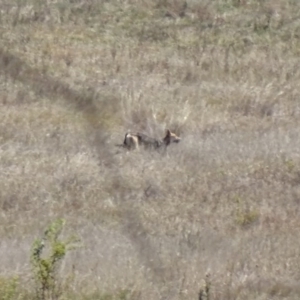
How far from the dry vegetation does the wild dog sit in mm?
154

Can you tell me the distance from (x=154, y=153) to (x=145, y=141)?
473 millimetres

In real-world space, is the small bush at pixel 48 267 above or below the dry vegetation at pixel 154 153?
above

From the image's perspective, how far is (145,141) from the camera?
36.0 ft

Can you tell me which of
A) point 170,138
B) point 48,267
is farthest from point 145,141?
point 48,267

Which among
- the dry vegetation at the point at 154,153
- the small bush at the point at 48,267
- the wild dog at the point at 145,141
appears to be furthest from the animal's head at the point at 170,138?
the small bush at the point at 48,267

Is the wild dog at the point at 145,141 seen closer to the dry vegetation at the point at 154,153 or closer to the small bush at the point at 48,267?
the dry vegetation at the point at 154,153

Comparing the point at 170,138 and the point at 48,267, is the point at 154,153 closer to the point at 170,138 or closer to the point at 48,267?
the point at 170,138

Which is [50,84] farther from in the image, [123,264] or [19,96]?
[19,96]

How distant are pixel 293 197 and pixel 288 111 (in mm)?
4275

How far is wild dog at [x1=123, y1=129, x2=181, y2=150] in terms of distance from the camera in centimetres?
1082

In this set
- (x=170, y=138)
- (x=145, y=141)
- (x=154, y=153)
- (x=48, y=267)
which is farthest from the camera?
(x=170, y=138)

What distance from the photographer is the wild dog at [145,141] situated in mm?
10820

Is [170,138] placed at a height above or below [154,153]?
below

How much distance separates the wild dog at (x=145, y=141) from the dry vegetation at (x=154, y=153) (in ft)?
0.50
